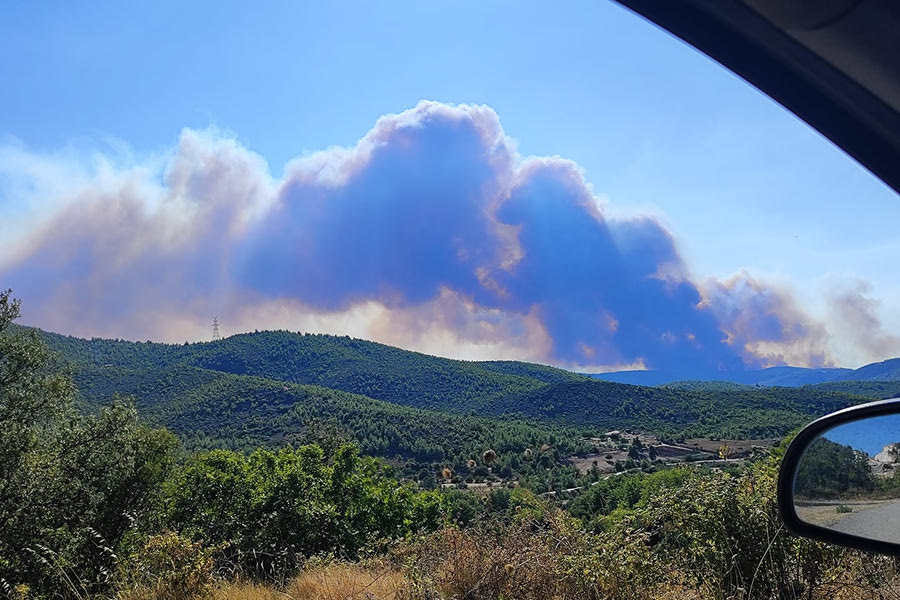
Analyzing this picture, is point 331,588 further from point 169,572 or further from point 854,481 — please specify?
point 854,481

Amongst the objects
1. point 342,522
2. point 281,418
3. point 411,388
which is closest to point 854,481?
point 342,522

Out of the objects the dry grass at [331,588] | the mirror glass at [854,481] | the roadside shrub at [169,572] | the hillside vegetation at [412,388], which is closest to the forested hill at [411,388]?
the hillside vegetation at [412,388]

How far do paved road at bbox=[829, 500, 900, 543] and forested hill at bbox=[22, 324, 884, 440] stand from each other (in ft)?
93.5

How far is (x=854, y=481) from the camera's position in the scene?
146 centimetres

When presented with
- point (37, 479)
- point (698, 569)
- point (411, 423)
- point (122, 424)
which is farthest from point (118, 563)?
point (411, 423)

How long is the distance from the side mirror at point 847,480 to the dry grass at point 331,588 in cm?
321

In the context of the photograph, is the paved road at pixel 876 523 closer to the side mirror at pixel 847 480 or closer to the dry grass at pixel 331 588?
the side mirror at pixel 847 480

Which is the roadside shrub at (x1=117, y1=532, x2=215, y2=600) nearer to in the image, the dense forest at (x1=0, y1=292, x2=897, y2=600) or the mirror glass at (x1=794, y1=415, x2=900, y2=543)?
the dense forest at (x1=0, y1=292, x2=897, y2=600)

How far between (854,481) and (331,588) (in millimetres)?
4185

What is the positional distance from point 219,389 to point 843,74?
6701 cm

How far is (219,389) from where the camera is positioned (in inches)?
2467

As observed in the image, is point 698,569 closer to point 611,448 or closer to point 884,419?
point 884,419

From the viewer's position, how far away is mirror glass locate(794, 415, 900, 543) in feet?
4.15

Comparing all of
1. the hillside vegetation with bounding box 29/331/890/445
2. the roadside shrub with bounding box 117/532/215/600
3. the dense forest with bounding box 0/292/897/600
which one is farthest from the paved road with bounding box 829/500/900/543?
the hillside vegetation with bounding box 29/331/890/445
